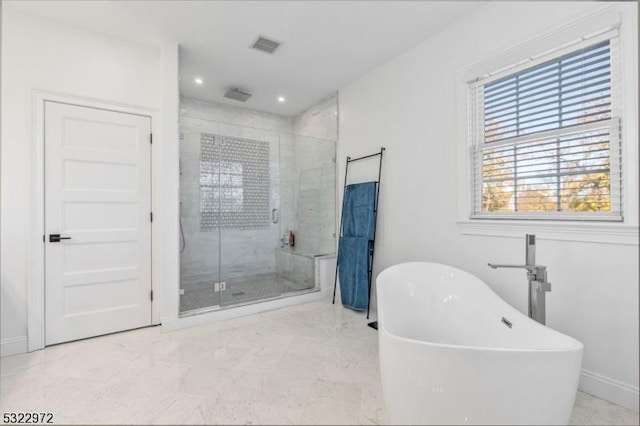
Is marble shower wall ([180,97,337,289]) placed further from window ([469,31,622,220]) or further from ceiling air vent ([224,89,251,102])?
window ([469,31,622,220])

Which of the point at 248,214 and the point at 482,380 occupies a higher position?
the point at 248,214

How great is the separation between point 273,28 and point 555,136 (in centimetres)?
198

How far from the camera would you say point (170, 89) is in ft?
7.98

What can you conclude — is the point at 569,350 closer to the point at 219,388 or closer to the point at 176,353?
the point at 219,388

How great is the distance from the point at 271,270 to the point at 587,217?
288 cm

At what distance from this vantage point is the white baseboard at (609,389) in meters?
1.18

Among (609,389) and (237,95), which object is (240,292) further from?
(609,389)

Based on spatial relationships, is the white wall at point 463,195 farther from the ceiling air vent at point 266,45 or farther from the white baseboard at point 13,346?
the white baseboard at point 13,346

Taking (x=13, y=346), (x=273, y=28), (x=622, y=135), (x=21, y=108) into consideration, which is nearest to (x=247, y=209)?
(x=273, y=28)

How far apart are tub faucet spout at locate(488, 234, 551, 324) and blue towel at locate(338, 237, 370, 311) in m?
1.44

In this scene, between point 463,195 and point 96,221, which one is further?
point 96,221

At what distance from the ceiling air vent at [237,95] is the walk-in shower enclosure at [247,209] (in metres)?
0.31

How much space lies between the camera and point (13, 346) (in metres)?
2.02

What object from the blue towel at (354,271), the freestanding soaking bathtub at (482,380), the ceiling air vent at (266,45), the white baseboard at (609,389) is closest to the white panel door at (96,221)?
the ceiling air vent at (266,45)
